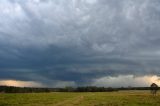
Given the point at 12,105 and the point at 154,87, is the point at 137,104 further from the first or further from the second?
→ the point at 154,87

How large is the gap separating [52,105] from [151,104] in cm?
2016

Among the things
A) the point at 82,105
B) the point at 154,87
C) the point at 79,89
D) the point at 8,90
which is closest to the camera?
the point at 82,105

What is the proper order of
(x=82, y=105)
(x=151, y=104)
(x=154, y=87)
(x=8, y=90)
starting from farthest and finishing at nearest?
(x=8, y=90)
(x=154, y=87)
(x=151, y=104)
(x=82, y=105)

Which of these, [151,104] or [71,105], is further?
[151,104]

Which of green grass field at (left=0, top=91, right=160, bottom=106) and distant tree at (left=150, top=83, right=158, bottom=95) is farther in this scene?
distant tree at (left=150, top=83, right=158, bottom=95)

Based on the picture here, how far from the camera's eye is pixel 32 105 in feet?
210

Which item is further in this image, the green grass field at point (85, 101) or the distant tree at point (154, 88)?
the distant tree at point (154, 88)

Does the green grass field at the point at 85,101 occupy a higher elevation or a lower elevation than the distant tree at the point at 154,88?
lower

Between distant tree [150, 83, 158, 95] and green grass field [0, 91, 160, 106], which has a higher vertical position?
distant tree [150, 83, 158, 95]

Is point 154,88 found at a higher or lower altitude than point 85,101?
higher

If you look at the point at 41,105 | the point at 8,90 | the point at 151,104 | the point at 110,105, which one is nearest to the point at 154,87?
the point at 151,104

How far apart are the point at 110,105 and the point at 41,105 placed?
1310cm

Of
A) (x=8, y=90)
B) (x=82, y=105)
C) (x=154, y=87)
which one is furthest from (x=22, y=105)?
(x=8, y=90)

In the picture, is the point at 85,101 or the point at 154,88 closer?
the point at 85,101
